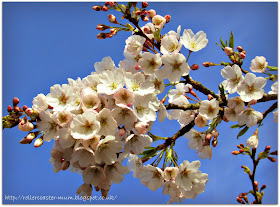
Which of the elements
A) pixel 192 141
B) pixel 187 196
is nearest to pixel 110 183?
pixel 187 196

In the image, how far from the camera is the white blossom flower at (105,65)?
278 centimetres

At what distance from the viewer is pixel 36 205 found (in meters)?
3.16

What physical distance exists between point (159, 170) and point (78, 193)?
2.61 feet

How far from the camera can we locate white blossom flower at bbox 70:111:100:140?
212 cm

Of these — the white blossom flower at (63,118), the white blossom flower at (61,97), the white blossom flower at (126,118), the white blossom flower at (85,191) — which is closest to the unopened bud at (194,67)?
the white blossom flower at (126,118)

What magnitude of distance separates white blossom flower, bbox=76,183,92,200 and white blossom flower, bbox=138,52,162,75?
3.94 ft

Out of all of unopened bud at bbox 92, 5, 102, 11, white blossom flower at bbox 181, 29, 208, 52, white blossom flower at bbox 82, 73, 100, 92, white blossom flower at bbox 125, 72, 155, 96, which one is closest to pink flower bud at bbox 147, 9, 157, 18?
white blossom flower at bbox 181, 29, 208, 52

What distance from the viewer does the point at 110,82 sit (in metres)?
2.42

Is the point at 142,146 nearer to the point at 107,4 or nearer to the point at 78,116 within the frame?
the point at 78,116

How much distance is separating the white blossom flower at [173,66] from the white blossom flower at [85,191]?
4.15 ft

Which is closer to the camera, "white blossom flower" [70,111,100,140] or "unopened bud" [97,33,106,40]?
"white blossom flower" [70,111,100,140]

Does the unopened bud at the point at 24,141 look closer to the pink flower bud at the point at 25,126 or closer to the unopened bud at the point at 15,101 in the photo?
the pink flower bud at the point at 25,126

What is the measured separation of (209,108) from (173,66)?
0.55m

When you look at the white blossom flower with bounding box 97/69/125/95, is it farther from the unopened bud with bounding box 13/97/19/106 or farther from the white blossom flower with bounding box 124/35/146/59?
the unopened bud with bounding box 13/97/19/106
